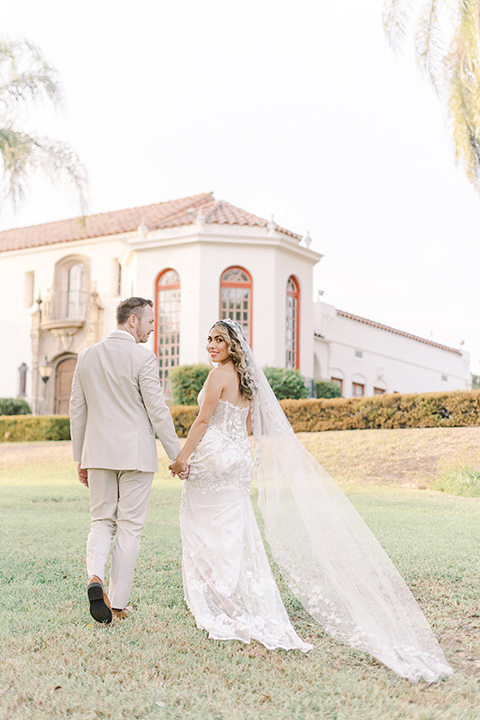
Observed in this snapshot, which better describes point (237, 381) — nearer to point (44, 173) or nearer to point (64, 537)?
point (64, 537)

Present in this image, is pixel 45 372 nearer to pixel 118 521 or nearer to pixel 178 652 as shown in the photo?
pixel 118 521

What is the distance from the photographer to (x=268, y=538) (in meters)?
4.43

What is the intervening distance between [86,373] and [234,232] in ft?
59.6

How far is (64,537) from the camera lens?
7320 millimetres

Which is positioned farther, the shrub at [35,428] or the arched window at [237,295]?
the arched window at [237,295]

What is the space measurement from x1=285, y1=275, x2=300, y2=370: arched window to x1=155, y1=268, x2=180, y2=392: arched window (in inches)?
144

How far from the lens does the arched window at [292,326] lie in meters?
22.6

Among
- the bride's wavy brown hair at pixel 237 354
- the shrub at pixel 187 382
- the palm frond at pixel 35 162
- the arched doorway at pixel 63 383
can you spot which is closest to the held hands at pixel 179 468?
the bride's wavy brown hair at pixel 237 354

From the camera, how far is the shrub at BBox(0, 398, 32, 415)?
25.1m

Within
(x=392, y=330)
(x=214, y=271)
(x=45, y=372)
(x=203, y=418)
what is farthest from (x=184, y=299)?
(x=203, y=418)

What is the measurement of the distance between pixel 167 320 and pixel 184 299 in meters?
0.97

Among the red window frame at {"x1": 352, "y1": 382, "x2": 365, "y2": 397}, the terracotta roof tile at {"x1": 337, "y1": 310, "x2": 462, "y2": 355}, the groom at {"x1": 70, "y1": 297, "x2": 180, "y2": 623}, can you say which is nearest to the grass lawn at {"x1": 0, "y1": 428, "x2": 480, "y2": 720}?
the groom at {"x1": 70, "y1": 297, "x2": 180, "y2": 623}

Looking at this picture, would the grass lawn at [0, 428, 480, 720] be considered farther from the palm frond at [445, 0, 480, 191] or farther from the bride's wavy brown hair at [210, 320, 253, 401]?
the palm frond at [445, 0, 480, 191]

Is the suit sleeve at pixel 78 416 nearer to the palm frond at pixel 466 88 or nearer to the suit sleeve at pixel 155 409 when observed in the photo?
the suit sleeve at pixel 155 409
